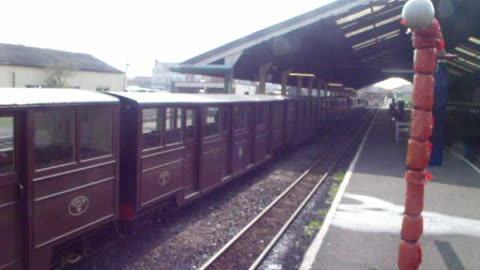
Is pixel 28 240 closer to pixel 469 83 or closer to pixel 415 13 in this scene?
pixel 415 13

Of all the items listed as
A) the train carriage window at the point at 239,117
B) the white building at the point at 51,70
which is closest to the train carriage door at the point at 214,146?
the train carriage window at the point at 239,117

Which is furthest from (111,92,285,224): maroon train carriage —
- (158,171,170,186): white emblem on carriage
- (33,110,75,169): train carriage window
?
(33,110,75,169): train carriage window

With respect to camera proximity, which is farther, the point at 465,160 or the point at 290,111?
the point at 290,111

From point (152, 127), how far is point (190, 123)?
134 cm

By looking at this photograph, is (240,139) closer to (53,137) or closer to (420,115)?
(53,137)

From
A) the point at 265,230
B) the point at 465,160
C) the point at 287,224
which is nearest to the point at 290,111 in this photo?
the point at 465,160

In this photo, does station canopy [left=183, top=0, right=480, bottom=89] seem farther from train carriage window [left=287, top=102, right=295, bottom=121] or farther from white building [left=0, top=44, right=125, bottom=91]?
white building [left=0, top=44, right=125, bottom=91]

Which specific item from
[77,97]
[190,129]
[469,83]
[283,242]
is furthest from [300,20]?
[469,83]

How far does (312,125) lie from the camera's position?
2295 cm

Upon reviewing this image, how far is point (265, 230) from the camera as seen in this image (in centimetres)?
813

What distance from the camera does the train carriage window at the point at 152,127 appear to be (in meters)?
6.93

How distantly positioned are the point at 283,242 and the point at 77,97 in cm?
411

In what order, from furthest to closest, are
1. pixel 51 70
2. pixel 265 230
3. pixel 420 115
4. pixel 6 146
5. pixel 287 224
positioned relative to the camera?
1. pixel 51 70
2. pixel 287 224
3. pixel 265 230
4. pixel 6 146
5. pixel 420 115

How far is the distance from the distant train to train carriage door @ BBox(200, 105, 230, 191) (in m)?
0.02
